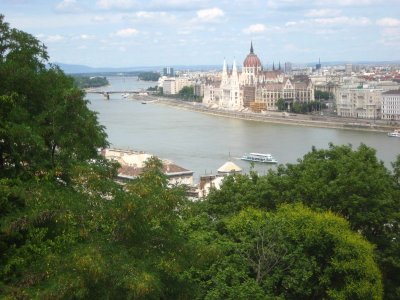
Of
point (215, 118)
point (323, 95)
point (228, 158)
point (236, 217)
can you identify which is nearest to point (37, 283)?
point (236, 217)

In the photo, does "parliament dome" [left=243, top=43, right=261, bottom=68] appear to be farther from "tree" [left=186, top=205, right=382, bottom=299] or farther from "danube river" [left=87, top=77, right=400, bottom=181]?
"tree" [left=186, top=205, right=382, bottom=299]

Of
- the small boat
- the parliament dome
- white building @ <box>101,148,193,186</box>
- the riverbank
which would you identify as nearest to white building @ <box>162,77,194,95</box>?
the parliament dome

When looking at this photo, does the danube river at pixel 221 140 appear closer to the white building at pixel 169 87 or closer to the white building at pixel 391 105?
the white building at pixel 391 105

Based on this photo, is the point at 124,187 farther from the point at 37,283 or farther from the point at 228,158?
the point at 228,158

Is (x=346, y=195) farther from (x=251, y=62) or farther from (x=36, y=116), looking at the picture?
(x=251, y=62)

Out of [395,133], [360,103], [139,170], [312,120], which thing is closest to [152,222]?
[139,170]

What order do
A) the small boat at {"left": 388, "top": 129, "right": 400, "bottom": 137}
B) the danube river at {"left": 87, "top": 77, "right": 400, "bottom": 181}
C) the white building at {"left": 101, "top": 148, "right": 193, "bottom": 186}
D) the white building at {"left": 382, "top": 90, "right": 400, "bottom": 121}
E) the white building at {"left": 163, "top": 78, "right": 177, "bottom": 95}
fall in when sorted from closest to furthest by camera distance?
the white building at {"left": 101, "top": 148, "right": 193, "bottom": 186} → the danube river at {"left": 87, "top": 77, "right": 400, "bottom": 181} → the small boat at {"left": 388, "top": 129, "right": 400, "bottom": 137} → the white building at {"left": 382, "top": 90, "right": 400, "bottom": 121} → the white building at {"left": 163, "top": 78, "right": 177, "bottom": 95}

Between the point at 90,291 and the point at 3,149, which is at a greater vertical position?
the point at 3,149
